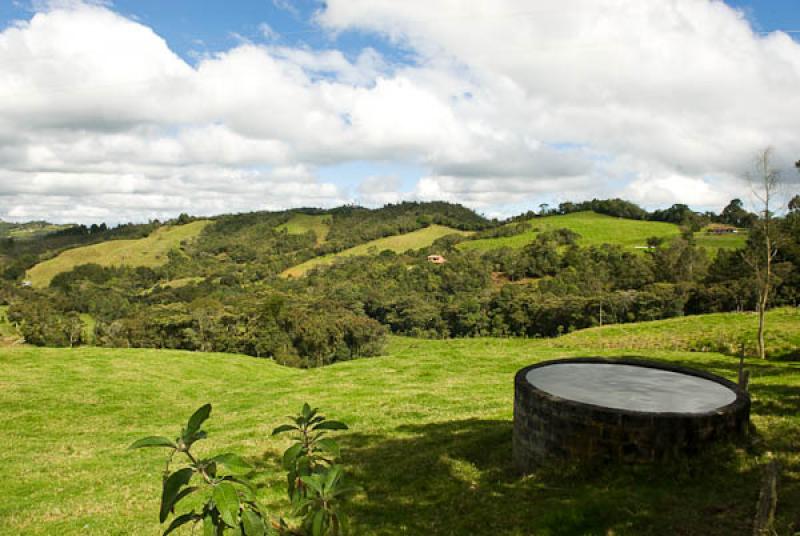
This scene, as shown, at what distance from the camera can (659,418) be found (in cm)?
959

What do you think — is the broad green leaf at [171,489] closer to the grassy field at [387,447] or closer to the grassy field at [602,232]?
the grassy field at [387,447]

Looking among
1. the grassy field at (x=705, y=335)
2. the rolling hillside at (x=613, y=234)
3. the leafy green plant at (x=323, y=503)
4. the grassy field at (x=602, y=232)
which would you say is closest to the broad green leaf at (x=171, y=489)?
the leafy green plant at (x=323, y=503)

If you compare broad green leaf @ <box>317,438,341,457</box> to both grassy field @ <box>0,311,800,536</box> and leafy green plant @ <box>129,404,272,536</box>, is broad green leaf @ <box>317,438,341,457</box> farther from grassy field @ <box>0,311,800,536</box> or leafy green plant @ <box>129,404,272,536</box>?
grassy field @ <box>0,311,800,536</box>

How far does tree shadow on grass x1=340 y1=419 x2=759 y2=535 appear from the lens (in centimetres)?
824

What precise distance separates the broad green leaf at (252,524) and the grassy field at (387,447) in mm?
6809

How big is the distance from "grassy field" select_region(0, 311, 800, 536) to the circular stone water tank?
0.42m

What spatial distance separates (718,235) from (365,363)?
153 metres

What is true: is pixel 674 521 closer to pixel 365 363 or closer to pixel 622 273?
pixel 365 363

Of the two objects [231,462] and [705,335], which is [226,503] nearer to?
[231,462]

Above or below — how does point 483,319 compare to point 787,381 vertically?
below

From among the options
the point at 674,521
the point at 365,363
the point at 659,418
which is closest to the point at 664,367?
the point at 659,418

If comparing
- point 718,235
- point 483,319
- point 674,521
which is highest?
point 718,235

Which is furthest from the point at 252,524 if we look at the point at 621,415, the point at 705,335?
the point at 705,335

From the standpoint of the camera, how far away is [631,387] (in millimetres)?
12234
